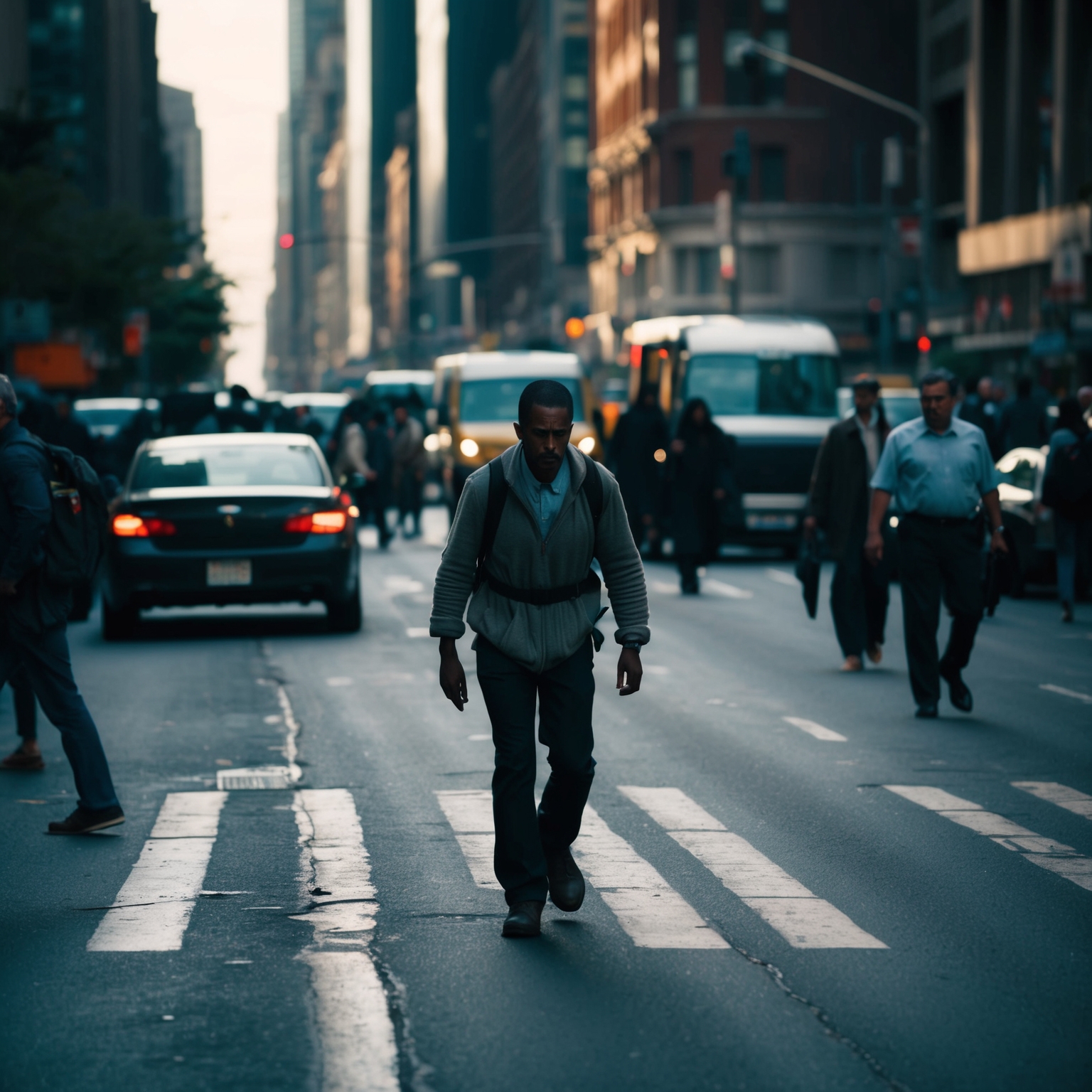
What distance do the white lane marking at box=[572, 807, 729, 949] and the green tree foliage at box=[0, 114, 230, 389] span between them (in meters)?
32.1

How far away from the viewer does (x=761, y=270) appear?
81.4m

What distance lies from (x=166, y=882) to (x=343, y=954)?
1.38 m

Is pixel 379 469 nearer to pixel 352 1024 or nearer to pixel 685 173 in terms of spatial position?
pixel 352 1024

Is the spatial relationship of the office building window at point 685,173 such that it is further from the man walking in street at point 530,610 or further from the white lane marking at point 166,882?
the man walking in street at point 530,610

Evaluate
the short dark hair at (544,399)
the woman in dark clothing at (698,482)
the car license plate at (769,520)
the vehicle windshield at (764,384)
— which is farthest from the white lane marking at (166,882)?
the vehicle windshield at (764,384)

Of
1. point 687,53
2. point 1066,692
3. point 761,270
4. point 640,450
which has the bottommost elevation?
point 1066,692

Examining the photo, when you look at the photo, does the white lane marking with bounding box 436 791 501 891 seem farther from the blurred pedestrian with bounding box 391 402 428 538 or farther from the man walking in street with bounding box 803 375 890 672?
the blurred pedestrian with bounding box 391 402 428 538

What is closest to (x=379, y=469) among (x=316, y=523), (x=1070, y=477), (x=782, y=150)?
(x=316, y=523)

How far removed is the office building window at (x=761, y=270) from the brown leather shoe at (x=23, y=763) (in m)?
72.0

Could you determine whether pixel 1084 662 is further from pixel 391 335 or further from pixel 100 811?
pixel 391 335

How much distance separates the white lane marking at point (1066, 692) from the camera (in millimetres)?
13070

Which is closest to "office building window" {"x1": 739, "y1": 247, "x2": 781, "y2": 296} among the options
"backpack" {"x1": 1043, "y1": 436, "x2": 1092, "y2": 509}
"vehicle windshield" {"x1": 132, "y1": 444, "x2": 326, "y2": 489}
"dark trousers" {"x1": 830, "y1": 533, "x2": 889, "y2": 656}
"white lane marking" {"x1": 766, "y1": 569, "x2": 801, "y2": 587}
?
"white lane marking" {"x1": 766, "y1": 569, "x2": 801, "y2": 587}

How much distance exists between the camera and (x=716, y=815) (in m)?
9.02

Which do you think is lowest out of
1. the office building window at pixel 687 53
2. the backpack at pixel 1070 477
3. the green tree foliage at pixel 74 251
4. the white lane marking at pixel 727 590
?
the white lane marking at pixel 727 590
